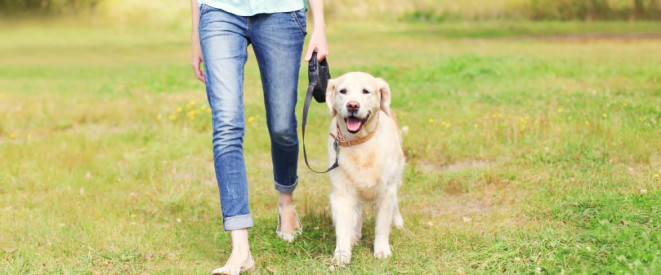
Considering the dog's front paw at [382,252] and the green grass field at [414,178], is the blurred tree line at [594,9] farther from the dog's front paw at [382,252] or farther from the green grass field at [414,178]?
the dog's front paw at [382,252]

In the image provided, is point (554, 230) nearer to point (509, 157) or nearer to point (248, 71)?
point (509, 157)

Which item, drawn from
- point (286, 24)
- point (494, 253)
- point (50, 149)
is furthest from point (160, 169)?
point (494, 253)

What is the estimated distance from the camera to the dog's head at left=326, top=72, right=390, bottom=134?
4121 mm

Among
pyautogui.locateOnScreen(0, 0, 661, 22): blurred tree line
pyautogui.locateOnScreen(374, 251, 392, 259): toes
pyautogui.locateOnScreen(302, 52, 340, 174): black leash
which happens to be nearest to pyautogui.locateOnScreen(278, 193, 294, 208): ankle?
pyautogui.locateOnScreen(302, 52, 340, 174): black leash

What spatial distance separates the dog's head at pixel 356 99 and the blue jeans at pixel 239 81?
275 mm

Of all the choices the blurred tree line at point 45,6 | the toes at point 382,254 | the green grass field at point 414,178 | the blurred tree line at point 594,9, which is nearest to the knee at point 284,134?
the green grass field at point 414,178

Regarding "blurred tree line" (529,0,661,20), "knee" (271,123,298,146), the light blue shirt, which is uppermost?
the light blue shirt

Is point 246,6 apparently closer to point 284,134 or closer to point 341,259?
point 284,134

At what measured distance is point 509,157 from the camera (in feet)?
21.3

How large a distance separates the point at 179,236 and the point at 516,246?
7.19 ft

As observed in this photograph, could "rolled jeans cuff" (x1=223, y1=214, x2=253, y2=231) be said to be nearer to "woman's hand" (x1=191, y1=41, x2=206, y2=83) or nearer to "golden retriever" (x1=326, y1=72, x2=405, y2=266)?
"golden retriever" (x1=326, y1=72, x2=405, y2=266)

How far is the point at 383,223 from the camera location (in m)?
4.34

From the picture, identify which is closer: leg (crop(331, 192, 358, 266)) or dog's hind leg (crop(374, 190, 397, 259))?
leg (crop(331, 192, 358, 266))

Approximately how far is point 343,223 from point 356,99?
0.74m
